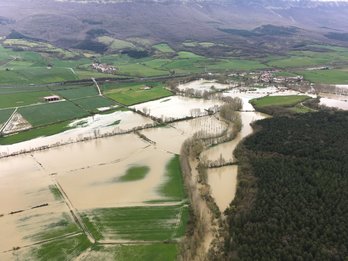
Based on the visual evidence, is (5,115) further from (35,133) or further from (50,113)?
(35,133)

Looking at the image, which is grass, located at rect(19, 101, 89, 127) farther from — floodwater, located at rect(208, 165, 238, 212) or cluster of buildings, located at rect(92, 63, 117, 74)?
cluster of buildings, located at rect(92, 63, 117, 74)

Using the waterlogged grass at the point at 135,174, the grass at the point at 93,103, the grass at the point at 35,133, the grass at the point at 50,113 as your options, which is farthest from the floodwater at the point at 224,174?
the grass at the point at 93,103

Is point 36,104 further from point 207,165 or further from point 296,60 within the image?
point 296,60

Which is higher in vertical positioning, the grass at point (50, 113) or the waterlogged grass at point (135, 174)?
the grass at point (50, 113)

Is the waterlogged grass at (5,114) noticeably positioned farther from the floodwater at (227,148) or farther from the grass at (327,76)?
the grass at (327,76)

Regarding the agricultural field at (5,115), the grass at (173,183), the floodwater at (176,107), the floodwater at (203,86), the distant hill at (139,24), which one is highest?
the distant hill at (139,24)

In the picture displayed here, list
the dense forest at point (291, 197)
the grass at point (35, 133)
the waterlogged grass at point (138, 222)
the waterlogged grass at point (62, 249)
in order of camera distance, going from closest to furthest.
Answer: the dense forest at point (291, 197) < the waterlogged grass at point (62, 249) < the waterlogged grass at point (138, 222) < the grass at point (35, 133)

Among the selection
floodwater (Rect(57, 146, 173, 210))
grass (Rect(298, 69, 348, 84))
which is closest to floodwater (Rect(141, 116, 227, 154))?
floodwater (Rect(57, 146, 173, 210))
